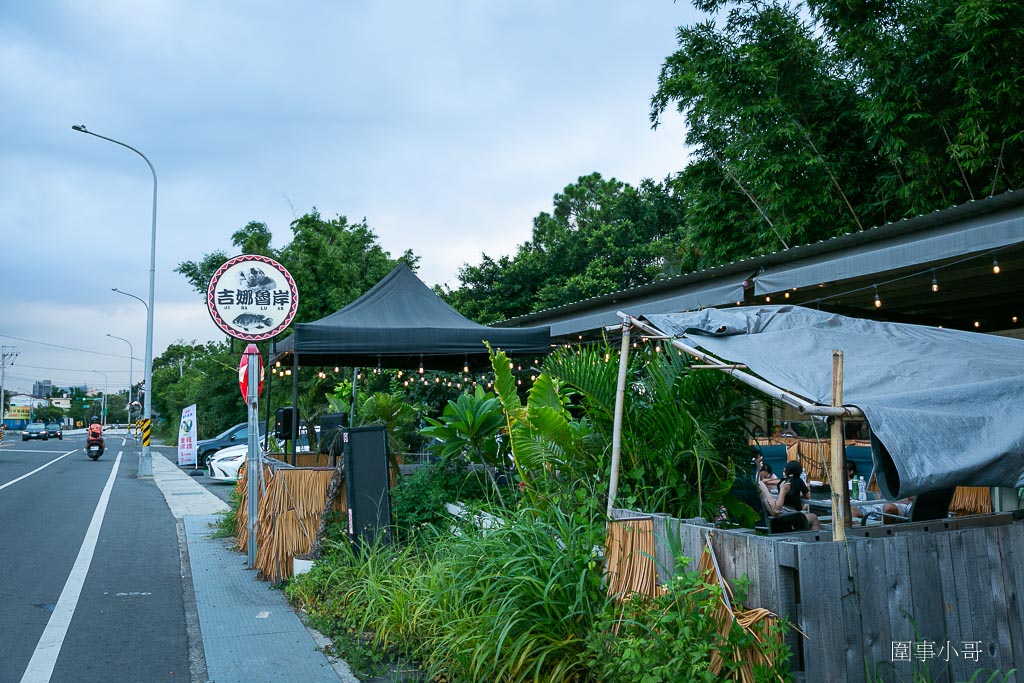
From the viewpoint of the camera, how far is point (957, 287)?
11.0m

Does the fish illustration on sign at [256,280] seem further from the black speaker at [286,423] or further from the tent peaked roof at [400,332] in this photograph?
the black speaker at [286,423]

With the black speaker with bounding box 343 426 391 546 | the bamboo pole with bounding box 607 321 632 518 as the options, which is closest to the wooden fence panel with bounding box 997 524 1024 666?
the bamboo pole with bounding box 607 321 632 518

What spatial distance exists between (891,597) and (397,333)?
6911 millimetres

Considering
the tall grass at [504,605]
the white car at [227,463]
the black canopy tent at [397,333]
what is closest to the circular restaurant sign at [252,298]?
the black canopy tent at [397,333]

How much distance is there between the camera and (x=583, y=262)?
102ft

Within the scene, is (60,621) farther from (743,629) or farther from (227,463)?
(227,463)

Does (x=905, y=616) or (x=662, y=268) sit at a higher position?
A: (x=662, y=268)

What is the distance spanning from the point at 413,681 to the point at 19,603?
5.00m

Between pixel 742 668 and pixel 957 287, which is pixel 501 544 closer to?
pixel 742 668

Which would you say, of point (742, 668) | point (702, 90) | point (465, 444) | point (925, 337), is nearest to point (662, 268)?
point (702, 90)

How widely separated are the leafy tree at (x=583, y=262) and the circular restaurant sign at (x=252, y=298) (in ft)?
57.6

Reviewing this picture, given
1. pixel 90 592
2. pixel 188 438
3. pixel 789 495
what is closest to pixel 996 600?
pixel 789 495

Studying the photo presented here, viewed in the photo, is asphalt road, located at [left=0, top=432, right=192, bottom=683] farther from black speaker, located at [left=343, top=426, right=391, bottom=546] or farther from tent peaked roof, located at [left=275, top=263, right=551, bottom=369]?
tent peaked roof, located at [left=275, top=263, right=551, bottom=369]

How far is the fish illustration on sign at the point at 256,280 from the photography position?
9.54 metres
